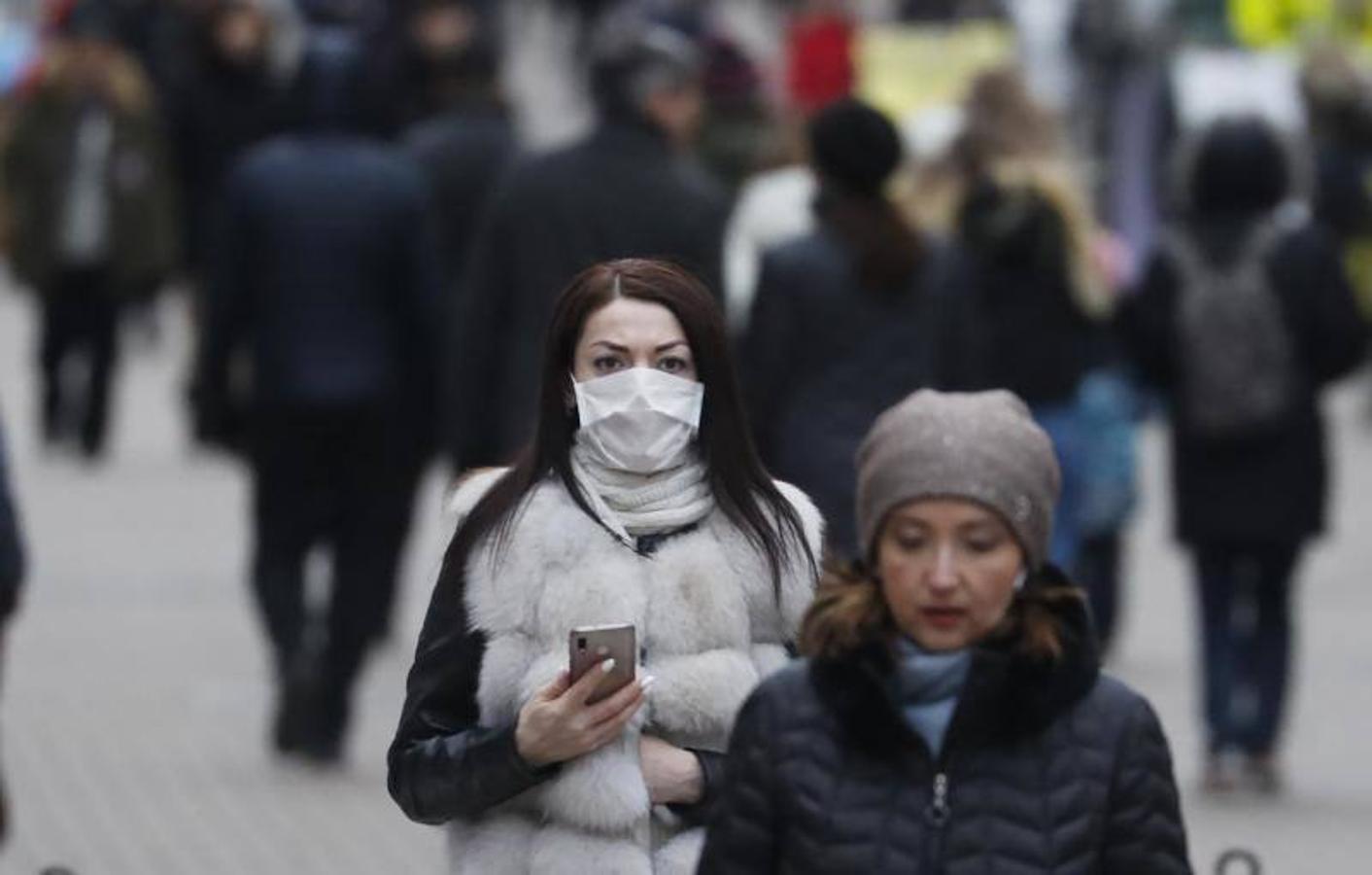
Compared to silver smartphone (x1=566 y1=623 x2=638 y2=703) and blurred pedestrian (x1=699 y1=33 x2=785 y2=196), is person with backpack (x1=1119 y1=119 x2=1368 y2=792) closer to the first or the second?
blurred pedestrian (x1=699 y1=33 x2=785 y2=196)

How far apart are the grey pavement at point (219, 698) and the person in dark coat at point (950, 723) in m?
1.72

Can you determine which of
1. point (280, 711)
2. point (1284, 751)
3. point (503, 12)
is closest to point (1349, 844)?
point (1284, 751)

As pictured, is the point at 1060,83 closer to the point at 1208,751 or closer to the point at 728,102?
the point at 728,102

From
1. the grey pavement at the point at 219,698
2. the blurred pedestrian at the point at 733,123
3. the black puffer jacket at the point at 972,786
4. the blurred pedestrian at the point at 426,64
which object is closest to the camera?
the black puffer jacket at the point at 972,786

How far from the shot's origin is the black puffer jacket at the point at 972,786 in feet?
15.8

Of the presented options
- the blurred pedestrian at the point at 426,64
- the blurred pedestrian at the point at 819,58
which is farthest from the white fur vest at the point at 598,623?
the blurred pedestrian at the point at 819,58

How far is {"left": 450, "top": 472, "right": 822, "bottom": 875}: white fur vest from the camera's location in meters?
5.48

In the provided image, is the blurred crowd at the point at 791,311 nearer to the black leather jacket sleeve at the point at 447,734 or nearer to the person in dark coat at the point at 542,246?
the person in dark coat at the point at 542,246

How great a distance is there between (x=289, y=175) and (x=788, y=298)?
245 centimetres

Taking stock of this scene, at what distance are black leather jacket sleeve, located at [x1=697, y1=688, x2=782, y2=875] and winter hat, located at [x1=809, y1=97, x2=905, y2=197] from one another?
15.5ft

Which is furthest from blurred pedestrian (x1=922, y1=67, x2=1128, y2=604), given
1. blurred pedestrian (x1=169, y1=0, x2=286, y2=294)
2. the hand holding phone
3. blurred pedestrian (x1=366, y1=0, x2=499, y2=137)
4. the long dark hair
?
blurred pedestrian (x1=169, y1=0, x2=286, y2=294)

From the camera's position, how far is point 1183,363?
11109 mm

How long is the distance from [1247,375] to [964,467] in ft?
20.1

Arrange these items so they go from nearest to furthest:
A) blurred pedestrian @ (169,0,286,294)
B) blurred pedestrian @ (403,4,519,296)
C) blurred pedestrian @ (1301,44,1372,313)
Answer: blurred pedestrian @ (403,4,519,296) < blurred pedestrian @ (169,0,286,294) < blurred pedestrian @ (1301,44,1372,313)
